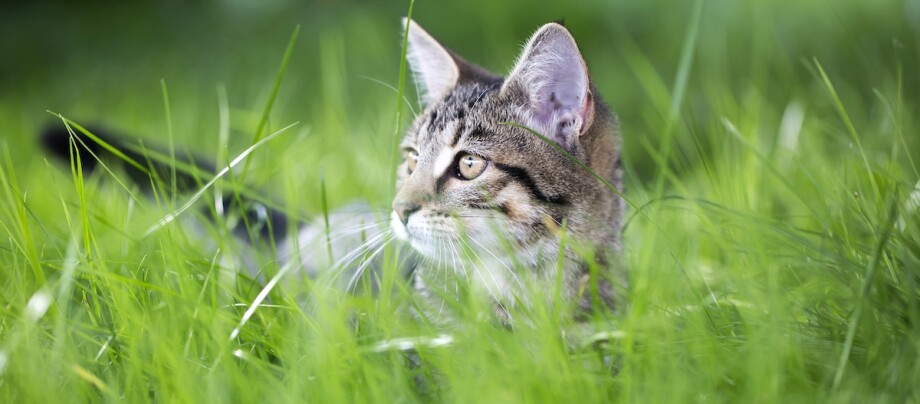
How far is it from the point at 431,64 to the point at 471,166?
42 cm

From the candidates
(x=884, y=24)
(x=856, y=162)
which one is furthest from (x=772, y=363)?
(x=884, y=24)

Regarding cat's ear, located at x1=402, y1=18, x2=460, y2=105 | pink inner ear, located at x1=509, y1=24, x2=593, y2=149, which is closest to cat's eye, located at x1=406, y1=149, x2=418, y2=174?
cat's ear, located at x1=402, y1=18, x2=460, y2=105

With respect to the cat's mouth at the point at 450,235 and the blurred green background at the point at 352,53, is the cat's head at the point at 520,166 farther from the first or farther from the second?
the blurred green background at the point at 352,53

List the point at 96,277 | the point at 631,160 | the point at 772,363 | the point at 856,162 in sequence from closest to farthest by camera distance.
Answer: the point at 772,363 → the point at 96,277 → the point at 856,162 → the point at 631,160

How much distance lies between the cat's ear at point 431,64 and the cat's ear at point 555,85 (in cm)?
25

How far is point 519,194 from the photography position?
1.50 metres

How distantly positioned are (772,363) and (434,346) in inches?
19.8

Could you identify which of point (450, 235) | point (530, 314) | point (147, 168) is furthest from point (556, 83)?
point (147, 168)

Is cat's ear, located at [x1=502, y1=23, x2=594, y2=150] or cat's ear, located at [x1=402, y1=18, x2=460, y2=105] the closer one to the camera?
cat's ear, located at [x1=502, y1=23, x2=594, y2=150]

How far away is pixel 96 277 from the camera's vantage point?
4.51 feet

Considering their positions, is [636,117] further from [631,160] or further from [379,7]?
[379,7]

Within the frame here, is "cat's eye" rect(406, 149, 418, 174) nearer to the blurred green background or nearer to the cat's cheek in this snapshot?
the cat's cheek

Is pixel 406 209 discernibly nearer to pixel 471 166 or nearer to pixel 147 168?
pixel 471 166

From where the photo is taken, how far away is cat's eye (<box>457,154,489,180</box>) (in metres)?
1.54
